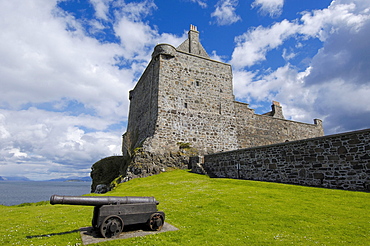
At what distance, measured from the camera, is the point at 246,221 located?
6.77 metres

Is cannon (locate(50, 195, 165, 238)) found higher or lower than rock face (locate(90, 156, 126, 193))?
lower

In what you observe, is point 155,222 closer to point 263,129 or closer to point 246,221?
point 246,221

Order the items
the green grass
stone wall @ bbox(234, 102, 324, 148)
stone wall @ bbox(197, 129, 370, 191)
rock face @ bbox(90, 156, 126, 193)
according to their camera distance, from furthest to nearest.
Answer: stone wall @ bbox(234, 102, 324, 148), rock face @ bbox(90, 156, 126, 193), stone wall @ bbox(197, 129, 370, 191), the green grass

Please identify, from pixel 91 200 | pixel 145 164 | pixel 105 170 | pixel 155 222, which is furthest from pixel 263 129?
pixel 91 200

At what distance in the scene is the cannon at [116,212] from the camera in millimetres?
5645

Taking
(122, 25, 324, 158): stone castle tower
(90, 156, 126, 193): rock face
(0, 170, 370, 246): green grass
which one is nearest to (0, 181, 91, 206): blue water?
(90, 156, 126, 193): rock face

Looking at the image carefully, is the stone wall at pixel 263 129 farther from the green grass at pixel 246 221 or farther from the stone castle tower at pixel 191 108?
the green grass at pixel 246 221

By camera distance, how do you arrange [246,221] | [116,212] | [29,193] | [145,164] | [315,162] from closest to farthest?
[116,212]
[246,221]
[315,162]
[145,164]
[29,193]

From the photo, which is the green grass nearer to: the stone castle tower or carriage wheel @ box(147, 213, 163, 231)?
carriage wheel @ box(147, 213, 163, 231)

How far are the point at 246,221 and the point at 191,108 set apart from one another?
55.4ft

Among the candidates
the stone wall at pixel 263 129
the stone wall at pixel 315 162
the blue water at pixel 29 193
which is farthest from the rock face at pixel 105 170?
the blue water at pixel 29 193

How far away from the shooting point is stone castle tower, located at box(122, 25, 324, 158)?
2148cm

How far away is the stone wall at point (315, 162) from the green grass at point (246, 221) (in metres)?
1.52

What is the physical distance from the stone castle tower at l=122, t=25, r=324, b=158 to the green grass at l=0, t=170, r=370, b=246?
11.1 metres
